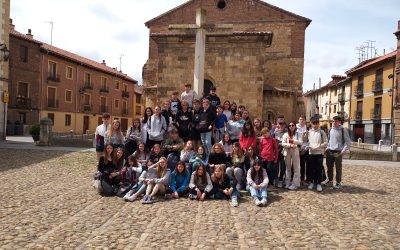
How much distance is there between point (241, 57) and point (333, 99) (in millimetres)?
30294

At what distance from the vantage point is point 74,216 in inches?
215

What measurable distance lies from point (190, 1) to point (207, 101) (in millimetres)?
19461

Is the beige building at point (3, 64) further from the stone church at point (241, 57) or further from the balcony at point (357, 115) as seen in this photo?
the balcony at point (357, 115)

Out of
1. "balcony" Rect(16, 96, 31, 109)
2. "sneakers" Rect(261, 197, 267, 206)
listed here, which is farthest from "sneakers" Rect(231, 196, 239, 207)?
"balcony" Rect(16, 96, 31, 109)

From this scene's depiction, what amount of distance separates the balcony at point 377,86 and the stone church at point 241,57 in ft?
34.2

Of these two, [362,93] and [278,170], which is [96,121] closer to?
[362,93]

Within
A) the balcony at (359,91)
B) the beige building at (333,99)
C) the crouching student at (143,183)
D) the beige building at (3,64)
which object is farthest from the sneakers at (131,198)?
the balcony at (359,91)

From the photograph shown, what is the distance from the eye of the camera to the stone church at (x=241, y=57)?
1622 cm

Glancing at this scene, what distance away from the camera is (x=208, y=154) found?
8180mm

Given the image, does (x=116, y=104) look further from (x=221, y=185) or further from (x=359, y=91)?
(x=221, y=185)

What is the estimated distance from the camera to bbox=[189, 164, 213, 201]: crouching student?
6762mm

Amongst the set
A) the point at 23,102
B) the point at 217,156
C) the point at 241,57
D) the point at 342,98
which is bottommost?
the point at 217,156

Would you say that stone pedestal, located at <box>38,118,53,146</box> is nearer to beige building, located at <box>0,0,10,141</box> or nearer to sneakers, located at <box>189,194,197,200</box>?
beige building, located at <box>0,0,10,141</box>

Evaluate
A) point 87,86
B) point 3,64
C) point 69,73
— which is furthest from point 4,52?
point 87,86
